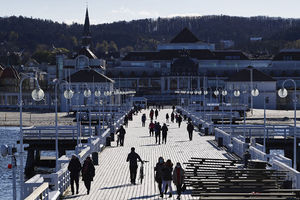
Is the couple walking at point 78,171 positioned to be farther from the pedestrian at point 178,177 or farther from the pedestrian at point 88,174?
the pedestrian at point 178,177

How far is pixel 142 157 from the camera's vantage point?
3086 cm

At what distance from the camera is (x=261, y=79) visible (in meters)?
116

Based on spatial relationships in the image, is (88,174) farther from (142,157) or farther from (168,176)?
(142,157)

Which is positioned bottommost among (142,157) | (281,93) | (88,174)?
(142,157)

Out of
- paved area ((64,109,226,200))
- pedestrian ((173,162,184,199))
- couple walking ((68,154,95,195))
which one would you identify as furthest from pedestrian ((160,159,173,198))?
couple walking ((68,154,95,195))

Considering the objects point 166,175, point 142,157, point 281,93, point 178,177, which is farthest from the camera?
point 142,157

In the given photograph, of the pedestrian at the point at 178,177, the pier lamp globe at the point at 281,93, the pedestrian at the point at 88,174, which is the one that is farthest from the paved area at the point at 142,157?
the pier lamp globe at the point at 281,93

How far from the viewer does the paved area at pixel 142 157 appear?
20.1 m

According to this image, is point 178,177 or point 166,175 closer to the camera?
point 178,177

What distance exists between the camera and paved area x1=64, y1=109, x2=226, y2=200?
20.1 m

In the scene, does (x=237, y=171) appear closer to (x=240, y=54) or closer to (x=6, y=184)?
(x=6, y=184)

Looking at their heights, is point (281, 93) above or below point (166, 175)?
above

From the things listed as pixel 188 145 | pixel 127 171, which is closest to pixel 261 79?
pixel 188 145

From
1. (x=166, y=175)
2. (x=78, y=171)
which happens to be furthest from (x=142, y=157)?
(x=166, y=175)
